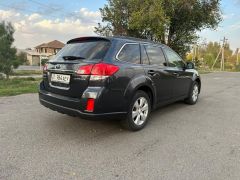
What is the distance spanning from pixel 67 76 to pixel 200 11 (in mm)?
20060

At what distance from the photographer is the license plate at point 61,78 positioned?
395cm

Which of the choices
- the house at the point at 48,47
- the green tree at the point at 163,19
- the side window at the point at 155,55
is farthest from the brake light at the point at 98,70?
the house at the point at 48,47

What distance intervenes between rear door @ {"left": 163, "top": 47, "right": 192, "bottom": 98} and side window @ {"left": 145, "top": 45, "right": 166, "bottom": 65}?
10.2 inches

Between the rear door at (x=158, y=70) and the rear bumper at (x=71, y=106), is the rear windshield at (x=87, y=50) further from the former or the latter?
the rear door at (x=158, y=70)

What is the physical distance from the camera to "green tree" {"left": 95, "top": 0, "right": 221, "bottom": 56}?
19.5 meters

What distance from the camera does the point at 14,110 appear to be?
5754 mm

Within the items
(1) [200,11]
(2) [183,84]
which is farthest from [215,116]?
(1) [200,11]

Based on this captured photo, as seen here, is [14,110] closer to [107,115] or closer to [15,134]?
[15,134]

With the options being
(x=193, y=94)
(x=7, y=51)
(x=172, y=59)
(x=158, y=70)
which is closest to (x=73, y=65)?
(x=158, y=70)

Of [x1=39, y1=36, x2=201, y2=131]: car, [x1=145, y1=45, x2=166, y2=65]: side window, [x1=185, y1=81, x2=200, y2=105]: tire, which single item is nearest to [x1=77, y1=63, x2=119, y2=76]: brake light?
[x1=39, y1=36, x2=201, y2=131]: car

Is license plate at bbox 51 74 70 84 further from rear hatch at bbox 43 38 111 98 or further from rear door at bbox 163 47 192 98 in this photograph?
rear door at bbox 163 47 192 98

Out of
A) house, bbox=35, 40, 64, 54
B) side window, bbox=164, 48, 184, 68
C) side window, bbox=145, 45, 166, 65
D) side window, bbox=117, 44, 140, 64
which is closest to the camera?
side window, bbox=117, 44, 140, 64

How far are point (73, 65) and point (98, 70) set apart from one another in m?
0.47

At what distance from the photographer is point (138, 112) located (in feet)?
14.7
